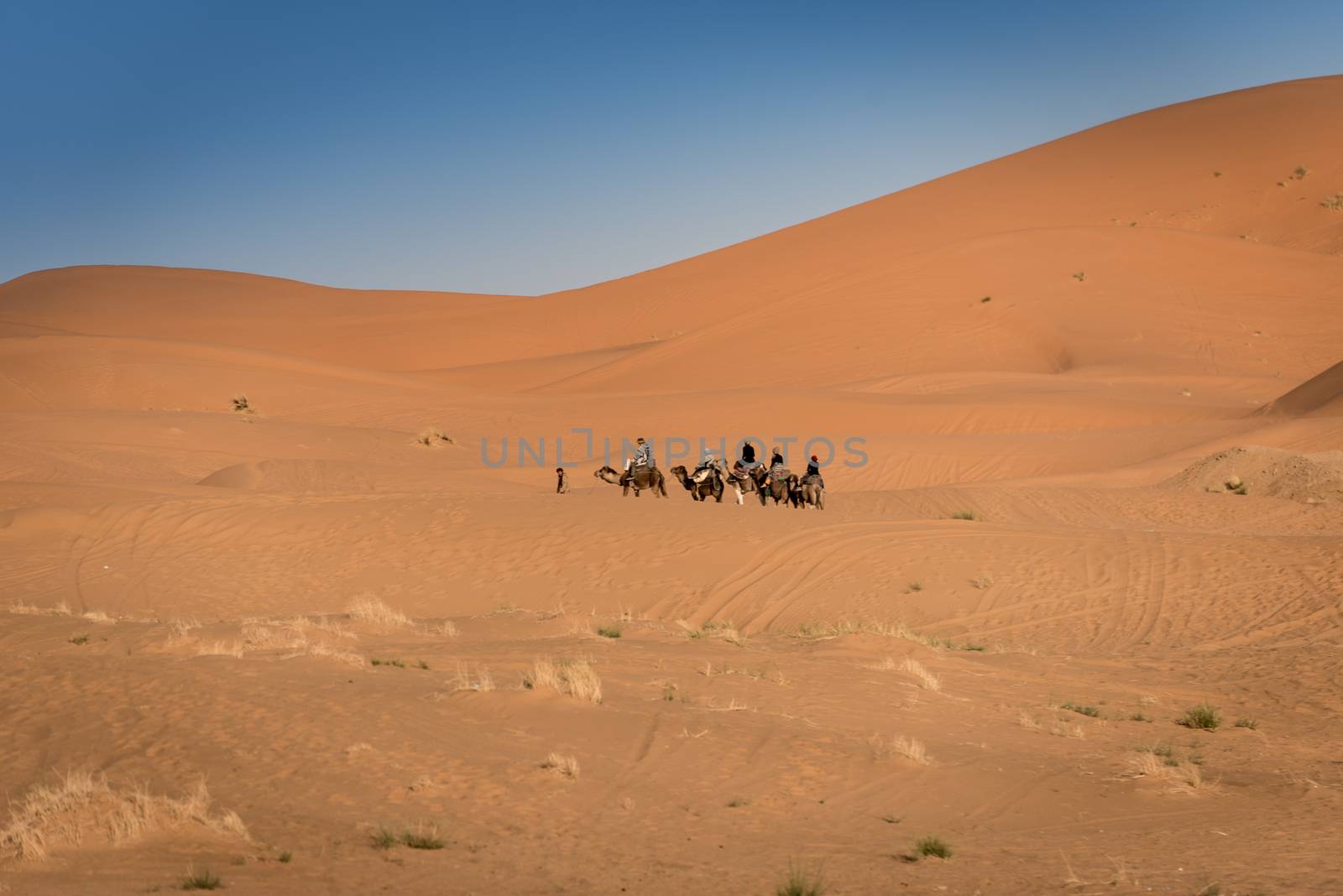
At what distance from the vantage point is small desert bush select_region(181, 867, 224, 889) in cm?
565

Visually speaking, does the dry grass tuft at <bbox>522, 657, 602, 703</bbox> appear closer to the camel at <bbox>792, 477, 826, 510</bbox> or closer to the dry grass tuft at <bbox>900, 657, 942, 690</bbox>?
the dry grass tuft at <bbox>900, 657, 942, 690</bbox>

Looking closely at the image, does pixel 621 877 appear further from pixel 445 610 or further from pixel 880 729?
pixel 445 610

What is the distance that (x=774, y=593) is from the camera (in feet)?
57.8

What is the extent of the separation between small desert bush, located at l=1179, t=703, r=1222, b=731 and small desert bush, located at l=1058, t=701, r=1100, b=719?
0.72 metres

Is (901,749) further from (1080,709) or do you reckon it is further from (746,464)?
(746,464)

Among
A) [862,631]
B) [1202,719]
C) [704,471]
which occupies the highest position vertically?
[704,471]

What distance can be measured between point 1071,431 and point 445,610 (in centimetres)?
2312

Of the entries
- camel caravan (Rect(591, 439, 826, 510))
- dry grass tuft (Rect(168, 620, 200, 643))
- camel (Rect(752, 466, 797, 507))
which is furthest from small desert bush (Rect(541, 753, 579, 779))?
camel (Rect(752, 466, 797, 507))

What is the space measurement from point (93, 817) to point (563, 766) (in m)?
2.71

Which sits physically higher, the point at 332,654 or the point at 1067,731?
the point at 332,654

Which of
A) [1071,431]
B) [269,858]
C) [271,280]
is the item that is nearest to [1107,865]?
[269,858]

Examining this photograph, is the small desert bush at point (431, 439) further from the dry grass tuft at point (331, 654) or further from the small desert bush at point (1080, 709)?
the small desert bush at point (1080, 709)

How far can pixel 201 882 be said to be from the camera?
569cm

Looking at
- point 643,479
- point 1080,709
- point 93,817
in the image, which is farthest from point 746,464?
point 93,817
